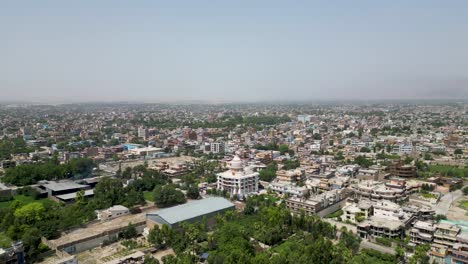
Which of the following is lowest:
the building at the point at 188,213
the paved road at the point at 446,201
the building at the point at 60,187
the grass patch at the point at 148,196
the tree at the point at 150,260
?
the grass patch at the point at 148,196

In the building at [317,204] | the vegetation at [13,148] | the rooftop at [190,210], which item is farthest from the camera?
the vegetation at [13,148]

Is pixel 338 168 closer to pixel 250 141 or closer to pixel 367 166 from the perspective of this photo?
pixel 367 166

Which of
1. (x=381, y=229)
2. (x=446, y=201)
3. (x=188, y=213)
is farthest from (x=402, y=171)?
(x=188, y=213)

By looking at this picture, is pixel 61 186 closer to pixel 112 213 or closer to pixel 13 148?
pixel 112 213

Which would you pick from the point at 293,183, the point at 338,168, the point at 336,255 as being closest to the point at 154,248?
the point at 336,255

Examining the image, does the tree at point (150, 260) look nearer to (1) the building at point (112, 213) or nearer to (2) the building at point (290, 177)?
(1) the building at point (112, 213)

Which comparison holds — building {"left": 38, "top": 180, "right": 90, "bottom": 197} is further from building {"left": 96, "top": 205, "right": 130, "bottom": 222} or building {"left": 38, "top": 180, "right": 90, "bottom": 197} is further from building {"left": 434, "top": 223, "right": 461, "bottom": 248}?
building {"left": 434, "top": 223, "right": 461, "bottom": 248}

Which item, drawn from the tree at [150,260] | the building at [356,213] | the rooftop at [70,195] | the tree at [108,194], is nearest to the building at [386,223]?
the building at [356,213]
